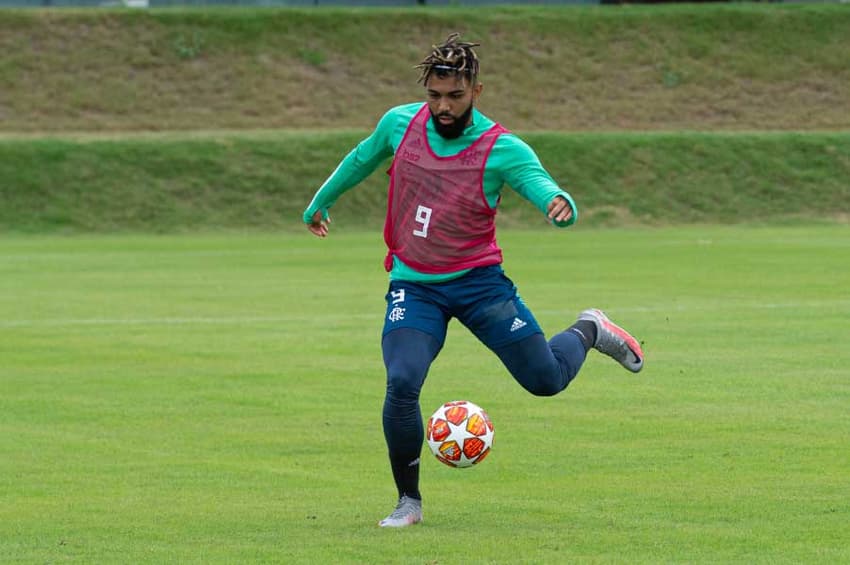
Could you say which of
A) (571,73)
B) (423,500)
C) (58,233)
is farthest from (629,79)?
(423,500)

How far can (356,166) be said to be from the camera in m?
9.41

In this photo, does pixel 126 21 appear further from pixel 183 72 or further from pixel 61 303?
pixel 61 303

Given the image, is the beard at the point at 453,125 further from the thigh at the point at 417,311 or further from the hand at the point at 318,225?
the hand at the point at 318,225

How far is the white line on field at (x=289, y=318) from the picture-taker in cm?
1986

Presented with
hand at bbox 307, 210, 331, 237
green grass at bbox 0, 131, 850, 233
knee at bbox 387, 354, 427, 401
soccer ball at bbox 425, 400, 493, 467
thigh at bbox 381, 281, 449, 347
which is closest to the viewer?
knee at bbox 387, 354, 427, 401

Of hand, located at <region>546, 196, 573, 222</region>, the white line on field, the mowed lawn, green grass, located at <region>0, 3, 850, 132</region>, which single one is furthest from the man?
green grass, located at <region>0, 3, 850, 132</region>

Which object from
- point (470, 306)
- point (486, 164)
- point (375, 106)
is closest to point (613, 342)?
point (470, 306)

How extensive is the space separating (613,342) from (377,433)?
2160 mm

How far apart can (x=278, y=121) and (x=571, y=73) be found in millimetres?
10067

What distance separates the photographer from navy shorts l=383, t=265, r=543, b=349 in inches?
352

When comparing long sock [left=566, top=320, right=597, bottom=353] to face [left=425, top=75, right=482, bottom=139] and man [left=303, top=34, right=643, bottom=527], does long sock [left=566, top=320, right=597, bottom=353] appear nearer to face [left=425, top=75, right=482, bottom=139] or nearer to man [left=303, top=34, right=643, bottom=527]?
man [left=303, top=34, right=643, bottom=527]

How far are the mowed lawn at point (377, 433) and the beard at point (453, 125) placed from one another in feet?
6.70

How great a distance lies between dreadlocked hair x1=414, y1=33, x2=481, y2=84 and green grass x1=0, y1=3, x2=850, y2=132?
42088 mm

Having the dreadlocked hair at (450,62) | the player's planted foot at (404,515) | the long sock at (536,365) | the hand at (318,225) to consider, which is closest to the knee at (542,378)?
the long sock at (536,365)
